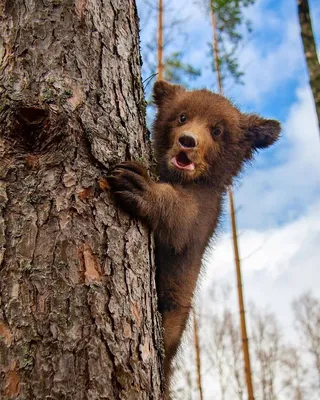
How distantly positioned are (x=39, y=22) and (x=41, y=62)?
0.77 feet

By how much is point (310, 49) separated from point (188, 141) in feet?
9.24

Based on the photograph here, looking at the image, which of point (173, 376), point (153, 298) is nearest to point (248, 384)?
point (173, 376)

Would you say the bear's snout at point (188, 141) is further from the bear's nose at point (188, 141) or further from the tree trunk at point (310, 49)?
the tree trunk at point (310, 49)

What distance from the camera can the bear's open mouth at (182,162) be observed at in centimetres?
343

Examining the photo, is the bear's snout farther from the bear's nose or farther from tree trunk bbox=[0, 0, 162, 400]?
tree trunk bbox=[0, 0, 162, 400]

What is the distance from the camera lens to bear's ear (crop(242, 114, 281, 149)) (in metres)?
4.24

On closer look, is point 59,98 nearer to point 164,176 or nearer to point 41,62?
point 41,62

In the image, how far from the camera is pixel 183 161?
3.46m

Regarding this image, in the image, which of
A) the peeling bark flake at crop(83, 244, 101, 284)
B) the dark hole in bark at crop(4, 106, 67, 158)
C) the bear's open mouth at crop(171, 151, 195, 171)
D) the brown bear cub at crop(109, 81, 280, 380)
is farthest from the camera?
the bear's open mouth at crop(171, 151, 195, 171)

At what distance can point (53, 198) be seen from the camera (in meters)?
2.09

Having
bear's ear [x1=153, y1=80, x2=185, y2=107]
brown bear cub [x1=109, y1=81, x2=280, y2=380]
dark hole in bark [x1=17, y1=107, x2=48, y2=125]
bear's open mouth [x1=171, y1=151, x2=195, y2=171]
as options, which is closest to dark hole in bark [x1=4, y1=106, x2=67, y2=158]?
dark hole in bark [x1=17, y1=107, x2=48, y2=125]

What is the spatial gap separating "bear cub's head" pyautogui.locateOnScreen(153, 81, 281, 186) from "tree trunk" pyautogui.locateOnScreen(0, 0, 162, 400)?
91 cm

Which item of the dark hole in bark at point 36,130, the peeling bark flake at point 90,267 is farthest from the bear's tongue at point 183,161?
the peeling bark flake at point 90,267


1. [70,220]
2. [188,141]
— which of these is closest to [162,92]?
[188,141]
